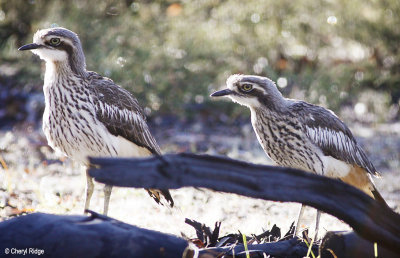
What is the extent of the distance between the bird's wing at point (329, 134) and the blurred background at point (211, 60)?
2426 millimetres

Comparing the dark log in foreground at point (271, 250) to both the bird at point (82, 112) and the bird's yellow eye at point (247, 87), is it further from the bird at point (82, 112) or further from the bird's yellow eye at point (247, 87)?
the bird's yellow eye at point (247, 87)

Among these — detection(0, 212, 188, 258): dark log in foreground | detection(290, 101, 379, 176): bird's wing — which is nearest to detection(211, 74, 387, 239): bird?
detection(290, 101, 379, 176): bird's wing

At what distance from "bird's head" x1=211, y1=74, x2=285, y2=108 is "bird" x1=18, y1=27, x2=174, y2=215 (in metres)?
0.76

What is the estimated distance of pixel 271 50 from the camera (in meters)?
9.93

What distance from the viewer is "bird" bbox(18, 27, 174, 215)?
5074 mm

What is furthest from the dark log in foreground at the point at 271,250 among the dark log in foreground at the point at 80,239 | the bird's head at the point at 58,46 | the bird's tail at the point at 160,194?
the bird's head at the point at 58,46

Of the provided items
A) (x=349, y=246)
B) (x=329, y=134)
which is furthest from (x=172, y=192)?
(x=349, y=246)

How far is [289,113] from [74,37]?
1786 millimetres

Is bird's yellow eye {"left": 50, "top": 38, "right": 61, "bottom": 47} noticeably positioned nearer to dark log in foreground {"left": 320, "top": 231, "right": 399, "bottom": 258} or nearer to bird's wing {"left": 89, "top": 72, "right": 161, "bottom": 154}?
bird's wing {"left": 89, "top": 72, "right": 161, "bottom": 154}

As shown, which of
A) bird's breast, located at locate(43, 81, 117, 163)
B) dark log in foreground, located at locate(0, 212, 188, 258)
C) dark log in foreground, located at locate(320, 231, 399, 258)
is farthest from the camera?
bird's breast, located at locate(43, 81, 117, 163)

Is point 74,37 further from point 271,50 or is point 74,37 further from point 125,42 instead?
point 271,50

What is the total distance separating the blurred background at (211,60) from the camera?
29.0ft

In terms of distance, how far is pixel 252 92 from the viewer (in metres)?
5.53

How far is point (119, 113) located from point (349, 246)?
231 cm
